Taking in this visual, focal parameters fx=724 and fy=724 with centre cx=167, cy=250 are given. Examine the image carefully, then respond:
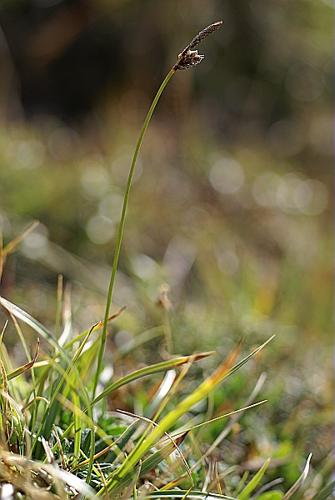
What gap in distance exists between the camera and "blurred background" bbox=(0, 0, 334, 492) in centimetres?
156

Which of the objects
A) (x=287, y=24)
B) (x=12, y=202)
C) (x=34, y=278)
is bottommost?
(x=34, y=278)

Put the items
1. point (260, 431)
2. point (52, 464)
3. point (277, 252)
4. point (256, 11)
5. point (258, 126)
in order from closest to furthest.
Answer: point (52, 464) < point (260, 431) < point (277, 252) < point (258, 126) < point (256, 11)

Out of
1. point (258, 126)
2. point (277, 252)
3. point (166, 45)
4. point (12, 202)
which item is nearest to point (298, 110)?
point (258, 126)

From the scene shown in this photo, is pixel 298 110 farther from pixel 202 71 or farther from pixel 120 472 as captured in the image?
pixel 120 472

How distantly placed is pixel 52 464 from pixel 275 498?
0.36 metres

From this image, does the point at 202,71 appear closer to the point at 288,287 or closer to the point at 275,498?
the point at 288,287

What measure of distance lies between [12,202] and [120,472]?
5.33 feet

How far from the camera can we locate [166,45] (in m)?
4.57

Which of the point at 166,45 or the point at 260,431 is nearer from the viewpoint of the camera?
the point at 260,431

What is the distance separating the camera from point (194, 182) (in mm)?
3098

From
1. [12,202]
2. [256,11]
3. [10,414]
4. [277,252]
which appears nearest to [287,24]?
[256,11]

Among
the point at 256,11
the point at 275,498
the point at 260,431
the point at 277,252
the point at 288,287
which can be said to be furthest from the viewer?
the point at 256,11

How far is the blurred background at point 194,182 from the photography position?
156 cm

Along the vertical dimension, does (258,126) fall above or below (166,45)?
below
